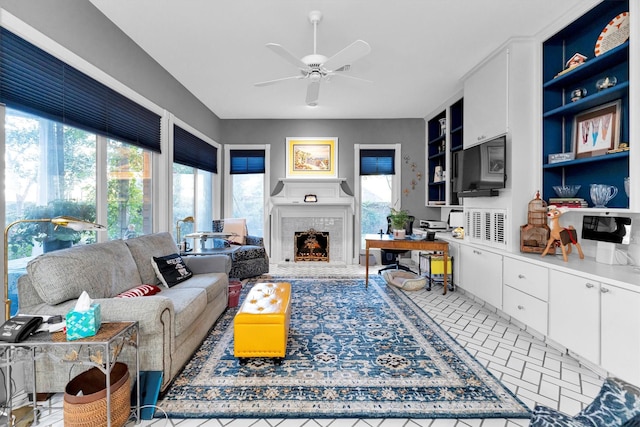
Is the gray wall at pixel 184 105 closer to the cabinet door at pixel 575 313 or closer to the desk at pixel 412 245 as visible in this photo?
the desk at pixel 412 245

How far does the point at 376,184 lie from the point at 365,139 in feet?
2.93

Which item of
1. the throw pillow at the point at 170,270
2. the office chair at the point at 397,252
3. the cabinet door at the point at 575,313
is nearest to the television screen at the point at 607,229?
the cabinet door at the point at 575,313

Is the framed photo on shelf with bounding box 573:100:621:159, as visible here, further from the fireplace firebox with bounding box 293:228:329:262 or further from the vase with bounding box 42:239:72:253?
the vase with bounding box 42:239:72:253

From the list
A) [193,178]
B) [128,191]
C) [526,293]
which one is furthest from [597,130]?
[193,178]

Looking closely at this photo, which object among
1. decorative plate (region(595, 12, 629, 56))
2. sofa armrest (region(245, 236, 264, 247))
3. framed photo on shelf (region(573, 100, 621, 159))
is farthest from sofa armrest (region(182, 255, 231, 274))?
decorative plate (region(595, 12, 629, 56))

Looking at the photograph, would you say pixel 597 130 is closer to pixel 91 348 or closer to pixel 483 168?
pixel 483 168

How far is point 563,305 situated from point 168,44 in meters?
4.22

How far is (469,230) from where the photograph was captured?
3695 mm

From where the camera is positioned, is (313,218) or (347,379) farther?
(313,218)

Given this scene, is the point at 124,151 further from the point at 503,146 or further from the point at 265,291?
the point at 503,146

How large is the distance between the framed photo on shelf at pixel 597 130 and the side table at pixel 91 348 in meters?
3.64

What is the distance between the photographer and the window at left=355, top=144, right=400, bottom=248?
564 cm

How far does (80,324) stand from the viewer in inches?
54.8

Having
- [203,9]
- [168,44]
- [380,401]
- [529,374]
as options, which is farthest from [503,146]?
[168,44]
